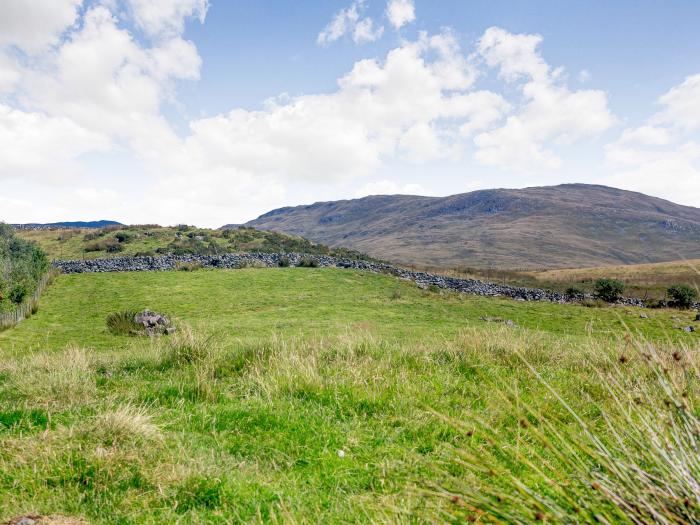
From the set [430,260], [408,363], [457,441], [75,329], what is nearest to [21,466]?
[457,441]

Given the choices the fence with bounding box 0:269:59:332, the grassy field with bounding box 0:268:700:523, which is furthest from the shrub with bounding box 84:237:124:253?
the grassy field with bounding box 0:268:700:523

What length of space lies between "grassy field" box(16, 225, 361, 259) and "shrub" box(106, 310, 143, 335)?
2638cm

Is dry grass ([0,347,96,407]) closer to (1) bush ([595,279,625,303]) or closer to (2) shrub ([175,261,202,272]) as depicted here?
(2) shrub ([175,261,202,272])

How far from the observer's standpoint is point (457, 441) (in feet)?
14.5

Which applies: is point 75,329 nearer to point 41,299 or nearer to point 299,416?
point 41,299

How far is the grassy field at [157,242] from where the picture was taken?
46719mm

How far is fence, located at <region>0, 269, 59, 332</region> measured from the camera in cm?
1984

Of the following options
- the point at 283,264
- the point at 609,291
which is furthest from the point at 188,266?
the point at 609,291

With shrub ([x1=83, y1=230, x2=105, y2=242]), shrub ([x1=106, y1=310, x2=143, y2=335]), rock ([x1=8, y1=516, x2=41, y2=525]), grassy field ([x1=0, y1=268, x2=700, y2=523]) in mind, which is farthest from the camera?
shrub ([x1=83, y1=230, x2=105, y2=242])

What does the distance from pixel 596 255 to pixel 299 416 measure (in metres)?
182

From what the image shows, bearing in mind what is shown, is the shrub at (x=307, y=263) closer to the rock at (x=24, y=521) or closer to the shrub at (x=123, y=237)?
the shrub at (x=123, y=237)

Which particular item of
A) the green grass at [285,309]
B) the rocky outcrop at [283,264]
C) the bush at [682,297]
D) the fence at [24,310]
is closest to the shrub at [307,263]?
the rocky outcrop at [283,264]

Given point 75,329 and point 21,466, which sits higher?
point 21,466

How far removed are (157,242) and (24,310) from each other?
97.5ft
